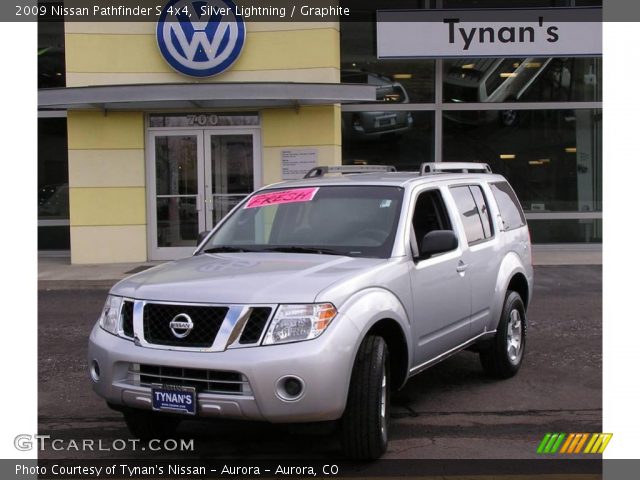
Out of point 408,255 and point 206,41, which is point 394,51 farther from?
point 408,255

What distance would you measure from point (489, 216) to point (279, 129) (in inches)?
351

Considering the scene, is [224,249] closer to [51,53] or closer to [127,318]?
[127,318]

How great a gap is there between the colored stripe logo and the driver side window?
165 centimetres

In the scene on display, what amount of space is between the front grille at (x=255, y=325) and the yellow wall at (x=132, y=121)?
36.0ft

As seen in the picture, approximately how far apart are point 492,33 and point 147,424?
13.2 meters

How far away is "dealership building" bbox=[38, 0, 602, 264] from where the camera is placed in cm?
Result: 1509

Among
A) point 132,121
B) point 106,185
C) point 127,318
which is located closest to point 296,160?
point 132,121

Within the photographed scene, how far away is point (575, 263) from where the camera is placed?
15.1 metres

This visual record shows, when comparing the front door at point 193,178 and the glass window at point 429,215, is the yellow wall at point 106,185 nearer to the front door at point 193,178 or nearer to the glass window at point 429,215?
the front door at point 193,178

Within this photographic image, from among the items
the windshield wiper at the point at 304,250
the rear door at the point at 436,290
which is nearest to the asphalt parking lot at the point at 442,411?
the rear door at the point at 436,290

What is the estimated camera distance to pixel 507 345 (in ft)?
22.7

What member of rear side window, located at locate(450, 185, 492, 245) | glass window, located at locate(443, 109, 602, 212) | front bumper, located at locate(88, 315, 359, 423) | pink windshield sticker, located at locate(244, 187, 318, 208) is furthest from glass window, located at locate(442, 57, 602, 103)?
front bumper, located at locate(88, 315, 359, 423)

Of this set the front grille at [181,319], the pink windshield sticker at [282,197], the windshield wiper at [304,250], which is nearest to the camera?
the front grille at [181,319]

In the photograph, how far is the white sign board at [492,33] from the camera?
16.1 m
